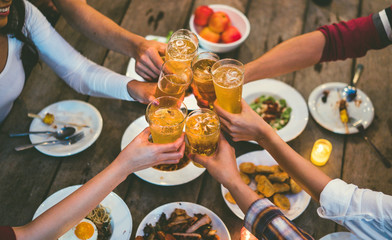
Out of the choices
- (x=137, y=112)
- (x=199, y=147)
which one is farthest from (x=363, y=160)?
(x=137, y=112)

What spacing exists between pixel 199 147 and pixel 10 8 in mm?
1527

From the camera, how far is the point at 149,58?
215 centimetres

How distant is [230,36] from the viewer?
282 cm

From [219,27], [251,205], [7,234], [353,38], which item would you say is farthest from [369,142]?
[7,234]

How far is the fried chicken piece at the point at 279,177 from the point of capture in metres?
2.09

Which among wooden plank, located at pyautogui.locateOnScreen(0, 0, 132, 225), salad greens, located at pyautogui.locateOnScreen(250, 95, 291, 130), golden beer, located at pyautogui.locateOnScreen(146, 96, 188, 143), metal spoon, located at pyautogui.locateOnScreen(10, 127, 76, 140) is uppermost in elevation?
golden beer, located at pyautogui.locateOnScreen(146, 96, 188, 143)

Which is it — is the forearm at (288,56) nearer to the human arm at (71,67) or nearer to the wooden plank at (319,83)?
the wooden plank at (319,83)

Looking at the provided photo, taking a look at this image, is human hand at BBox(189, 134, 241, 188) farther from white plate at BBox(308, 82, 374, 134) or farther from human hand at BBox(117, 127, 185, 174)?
white plate at BBox(308, 82, 374, 134)

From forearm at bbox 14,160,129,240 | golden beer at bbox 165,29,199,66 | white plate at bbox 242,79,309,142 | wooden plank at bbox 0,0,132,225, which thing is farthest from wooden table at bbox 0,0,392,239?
golden beer at bbox 165,29,199,66

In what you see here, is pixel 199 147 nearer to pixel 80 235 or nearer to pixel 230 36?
pixel 80 235

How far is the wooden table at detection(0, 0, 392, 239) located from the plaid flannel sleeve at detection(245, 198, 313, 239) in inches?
15.3

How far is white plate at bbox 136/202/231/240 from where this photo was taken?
1895mm

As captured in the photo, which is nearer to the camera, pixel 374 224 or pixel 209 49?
pixel 374 224

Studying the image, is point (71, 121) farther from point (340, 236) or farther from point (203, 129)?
point (340, 236)
